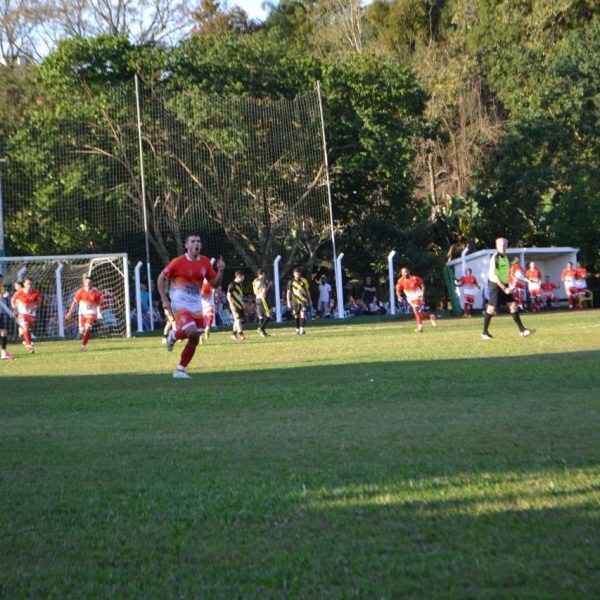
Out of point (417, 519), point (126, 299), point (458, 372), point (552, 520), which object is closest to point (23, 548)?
point (417, 519)

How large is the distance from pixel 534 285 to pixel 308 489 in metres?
37.8

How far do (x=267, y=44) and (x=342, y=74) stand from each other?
3.25 metres

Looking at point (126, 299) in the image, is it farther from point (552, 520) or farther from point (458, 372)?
point (552, 520)

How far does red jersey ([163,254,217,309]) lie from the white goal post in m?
18.6

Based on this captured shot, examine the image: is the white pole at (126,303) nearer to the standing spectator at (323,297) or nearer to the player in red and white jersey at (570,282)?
the standing spectator at (323,297)

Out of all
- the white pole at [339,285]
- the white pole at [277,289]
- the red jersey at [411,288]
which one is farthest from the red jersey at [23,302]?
the white pole at [339,285]

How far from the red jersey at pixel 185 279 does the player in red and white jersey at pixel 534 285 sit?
2826 cm

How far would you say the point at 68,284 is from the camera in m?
37.8

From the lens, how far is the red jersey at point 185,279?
53.3 feet

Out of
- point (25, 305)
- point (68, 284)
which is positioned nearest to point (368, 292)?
point (68, 284)

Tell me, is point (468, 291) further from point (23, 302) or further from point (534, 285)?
point (23, 302)

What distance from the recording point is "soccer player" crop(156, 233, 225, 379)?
16.0 metres

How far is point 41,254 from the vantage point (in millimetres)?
40031

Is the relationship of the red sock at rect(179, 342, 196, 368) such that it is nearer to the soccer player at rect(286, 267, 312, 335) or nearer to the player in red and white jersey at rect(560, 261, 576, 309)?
the soccer player at rect(286, 267, 312, 335)
